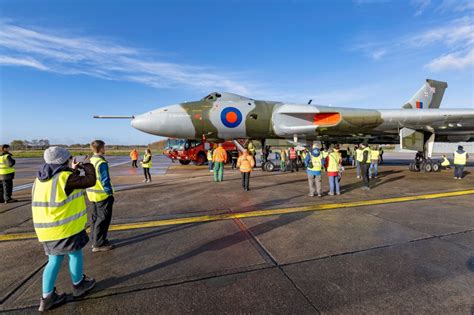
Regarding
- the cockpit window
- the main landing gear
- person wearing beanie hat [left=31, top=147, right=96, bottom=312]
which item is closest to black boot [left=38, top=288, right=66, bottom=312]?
person wearing beanie hat [left=31, top=147, right=96, bottom=312]

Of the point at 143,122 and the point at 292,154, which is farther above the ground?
the point at 143,122

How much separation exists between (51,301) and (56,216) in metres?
0.85

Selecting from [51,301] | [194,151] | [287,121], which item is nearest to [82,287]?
[51,301]

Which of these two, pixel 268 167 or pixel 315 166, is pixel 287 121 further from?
pixel 315 166

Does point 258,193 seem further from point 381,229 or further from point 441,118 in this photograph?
point 441,118

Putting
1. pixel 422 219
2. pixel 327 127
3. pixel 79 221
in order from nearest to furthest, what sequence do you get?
pixel 79 221, pixel 422 219, pixel 327 127

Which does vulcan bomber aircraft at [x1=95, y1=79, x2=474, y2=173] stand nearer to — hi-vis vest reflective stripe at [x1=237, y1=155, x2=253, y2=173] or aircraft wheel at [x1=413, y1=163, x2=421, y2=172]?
aircraft wheel at [x1=413, y1=163, x2=421, y2=172]

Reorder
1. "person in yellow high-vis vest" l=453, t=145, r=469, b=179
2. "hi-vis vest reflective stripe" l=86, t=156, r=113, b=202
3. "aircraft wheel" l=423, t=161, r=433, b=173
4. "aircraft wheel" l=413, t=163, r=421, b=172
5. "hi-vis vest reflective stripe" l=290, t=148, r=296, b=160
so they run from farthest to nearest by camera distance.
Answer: "hi-vis vest reflective stripe" l=290, t=148, r=296, b=160, "aircraft wheel" l=413, t=163, r=421, b=172, "aircraft wheel" l=423, t=161, r=433, b=173, "person in yellow high-vis vest" l=453, t=145, r=469, b=179, "hi-vis vest reflective stripe" l=86, t=156, r=113, b=202

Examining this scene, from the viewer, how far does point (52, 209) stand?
2393 mm

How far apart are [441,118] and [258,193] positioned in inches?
418

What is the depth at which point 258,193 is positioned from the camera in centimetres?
789

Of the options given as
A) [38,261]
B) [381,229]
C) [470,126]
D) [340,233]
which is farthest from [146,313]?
[470,126]

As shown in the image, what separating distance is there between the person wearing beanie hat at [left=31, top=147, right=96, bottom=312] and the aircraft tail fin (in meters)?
21.2

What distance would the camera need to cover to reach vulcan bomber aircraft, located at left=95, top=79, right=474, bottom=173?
37.4 ft
